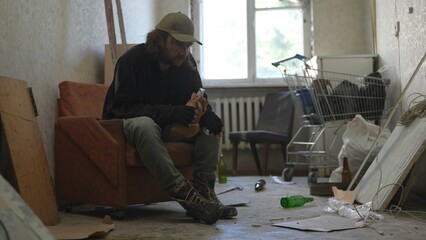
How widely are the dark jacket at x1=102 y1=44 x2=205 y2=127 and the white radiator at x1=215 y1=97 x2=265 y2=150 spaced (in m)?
2.93

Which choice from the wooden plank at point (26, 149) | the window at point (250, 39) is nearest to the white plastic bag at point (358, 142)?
the wooden plank at point (26, 149)

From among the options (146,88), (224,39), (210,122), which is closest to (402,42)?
(210,122)

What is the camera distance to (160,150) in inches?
87.6

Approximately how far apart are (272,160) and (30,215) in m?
4.76

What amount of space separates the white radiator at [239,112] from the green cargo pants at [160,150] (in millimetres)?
3107

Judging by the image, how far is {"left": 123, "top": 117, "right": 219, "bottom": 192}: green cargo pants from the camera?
220 cm

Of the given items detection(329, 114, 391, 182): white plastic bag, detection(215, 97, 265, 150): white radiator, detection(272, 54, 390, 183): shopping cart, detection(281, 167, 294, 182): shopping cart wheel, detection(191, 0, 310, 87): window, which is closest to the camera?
detection(329, 114, 391, 182): white plastic bag

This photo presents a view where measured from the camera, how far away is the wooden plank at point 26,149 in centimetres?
204

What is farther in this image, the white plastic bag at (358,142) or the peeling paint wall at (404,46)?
the white plastic bag at (358,142)

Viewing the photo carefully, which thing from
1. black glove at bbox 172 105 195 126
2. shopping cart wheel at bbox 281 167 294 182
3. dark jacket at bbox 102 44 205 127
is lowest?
shopping cart wheel at bbox 281 167 294 182

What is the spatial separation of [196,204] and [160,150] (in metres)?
0.28

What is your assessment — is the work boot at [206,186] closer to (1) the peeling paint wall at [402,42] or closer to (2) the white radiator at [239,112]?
(1) the peeling paint wall at [402,42]

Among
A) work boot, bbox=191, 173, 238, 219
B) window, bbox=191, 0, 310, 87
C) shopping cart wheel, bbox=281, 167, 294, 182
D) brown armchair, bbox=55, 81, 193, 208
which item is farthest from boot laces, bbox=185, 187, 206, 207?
window, bbox=191, 0, 310, 87

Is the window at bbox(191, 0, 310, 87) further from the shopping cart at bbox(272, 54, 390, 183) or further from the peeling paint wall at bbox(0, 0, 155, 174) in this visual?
the peeling paint wall at bbox(0, 0, 155, 174)
